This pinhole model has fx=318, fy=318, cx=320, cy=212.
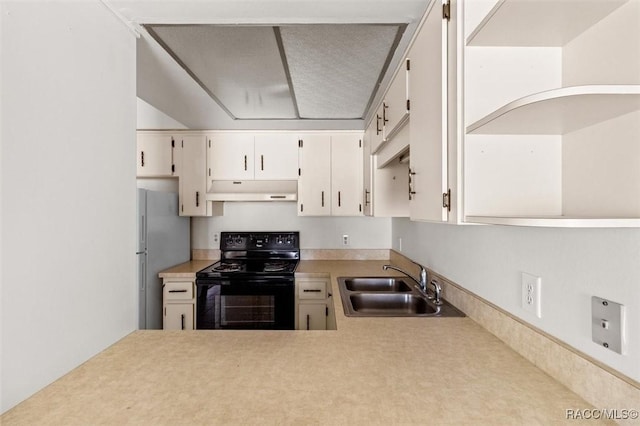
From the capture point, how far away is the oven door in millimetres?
2609

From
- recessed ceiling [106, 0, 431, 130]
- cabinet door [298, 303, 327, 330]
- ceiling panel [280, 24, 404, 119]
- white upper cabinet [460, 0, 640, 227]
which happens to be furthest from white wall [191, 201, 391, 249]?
white upper cabinet [460, 0, 640, 227]

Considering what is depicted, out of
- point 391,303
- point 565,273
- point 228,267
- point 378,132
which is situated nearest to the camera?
point 565,273

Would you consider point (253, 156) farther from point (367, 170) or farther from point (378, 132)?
point (378, 132)

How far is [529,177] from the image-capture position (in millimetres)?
955

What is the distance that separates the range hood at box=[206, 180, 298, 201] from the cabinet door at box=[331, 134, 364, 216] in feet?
1.26

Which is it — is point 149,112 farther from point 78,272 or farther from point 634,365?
point 634,365

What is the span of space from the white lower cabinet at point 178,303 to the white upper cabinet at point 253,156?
39.6 inches

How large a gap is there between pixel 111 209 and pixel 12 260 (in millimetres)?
390

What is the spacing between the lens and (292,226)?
3320mm

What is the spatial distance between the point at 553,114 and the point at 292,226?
2.72 m

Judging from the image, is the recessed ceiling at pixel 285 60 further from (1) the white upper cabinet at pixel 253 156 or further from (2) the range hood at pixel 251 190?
(2) the range hood at pixel 251 190

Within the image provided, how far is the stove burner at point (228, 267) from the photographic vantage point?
2.79 m

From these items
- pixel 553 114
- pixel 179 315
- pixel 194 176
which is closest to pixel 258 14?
pixel 553 114

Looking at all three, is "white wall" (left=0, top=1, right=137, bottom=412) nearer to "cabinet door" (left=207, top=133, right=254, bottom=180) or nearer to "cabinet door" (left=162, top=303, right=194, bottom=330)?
"cabinet door" (left=162, top=303, right=194, bottom=330)
